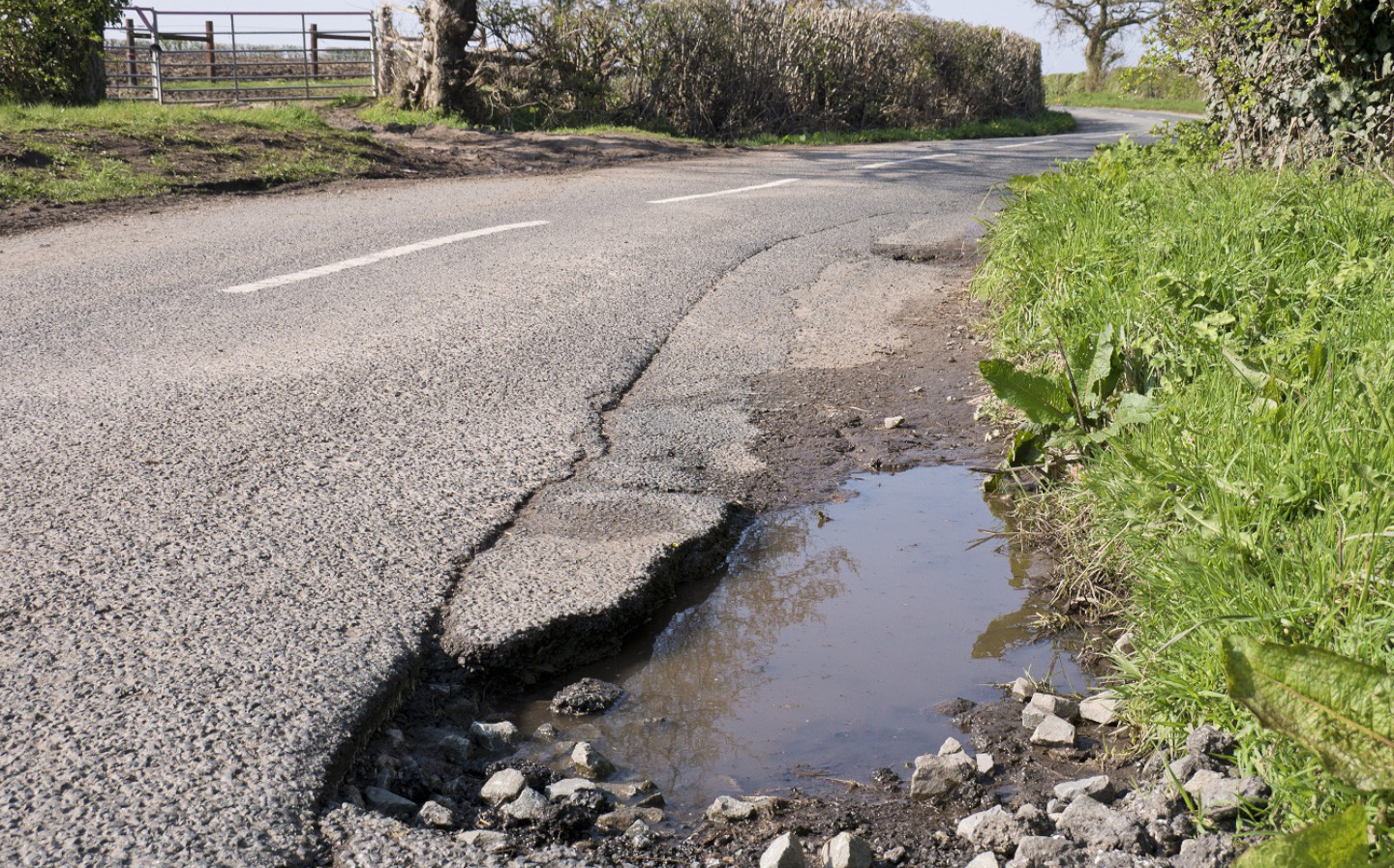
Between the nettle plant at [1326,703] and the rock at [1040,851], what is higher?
the nettle plant at [1326,703]

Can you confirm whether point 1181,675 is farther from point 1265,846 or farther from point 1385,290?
point 1385,290

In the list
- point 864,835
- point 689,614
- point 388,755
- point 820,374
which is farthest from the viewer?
point 820,374

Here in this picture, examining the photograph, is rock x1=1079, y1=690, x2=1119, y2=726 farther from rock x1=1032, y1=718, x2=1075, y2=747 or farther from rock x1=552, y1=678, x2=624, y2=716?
rock x1=552, y1=678, x2=624, y2=716

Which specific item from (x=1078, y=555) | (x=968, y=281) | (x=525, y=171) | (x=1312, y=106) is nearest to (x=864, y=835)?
(x=1078, y=555)

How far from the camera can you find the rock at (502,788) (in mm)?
2051

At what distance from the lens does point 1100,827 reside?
1.89m

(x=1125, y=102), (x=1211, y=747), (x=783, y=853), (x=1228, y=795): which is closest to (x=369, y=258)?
(x=783, y=853)

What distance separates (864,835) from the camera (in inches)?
77.5

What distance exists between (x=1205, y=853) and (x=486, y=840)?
1.16 meters

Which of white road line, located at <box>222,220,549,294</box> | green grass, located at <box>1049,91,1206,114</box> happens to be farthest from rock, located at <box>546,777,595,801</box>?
green grass, located at <box>1049,91,1206,114</box>

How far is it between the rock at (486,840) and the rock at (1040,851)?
32.8 inches

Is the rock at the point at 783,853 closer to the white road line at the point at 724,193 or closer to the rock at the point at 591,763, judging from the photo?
the rock at the point at 591,763

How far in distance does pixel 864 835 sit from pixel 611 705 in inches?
27.4

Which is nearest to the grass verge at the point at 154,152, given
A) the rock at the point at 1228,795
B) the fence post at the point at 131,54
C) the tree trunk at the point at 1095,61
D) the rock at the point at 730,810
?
the rock at the point at 730,810
